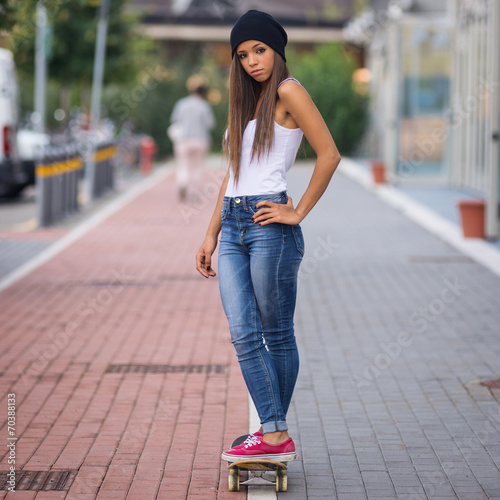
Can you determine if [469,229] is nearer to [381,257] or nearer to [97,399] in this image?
[381,257]

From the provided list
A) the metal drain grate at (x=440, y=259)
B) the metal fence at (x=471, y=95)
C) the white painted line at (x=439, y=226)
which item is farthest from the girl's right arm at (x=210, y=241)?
the metal fence at (x=471, y=95)

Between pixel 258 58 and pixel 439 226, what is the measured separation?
31.9ft

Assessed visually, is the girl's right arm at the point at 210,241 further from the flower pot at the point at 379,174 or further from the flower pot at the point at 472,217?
the flower pot at the point at 379,174

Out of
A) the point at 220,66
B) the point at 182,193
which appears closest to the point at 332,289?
the point at 182,193

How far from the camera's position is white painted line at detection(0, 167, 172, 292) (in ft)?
31.6

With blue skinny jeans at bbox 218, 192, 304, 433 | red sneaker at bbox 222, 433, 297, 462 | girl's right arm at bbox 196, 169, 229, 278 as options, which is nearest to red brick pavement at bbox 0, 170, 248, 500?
red sneaker at bbox 222, 433, 297, 462

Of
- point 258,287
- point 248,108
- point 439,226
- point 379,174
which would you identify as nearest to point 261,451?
point 258,287

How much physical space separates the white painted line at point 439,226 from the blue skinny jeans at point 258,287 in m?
5.89

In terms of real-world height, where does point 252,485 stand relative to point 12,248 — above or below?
below

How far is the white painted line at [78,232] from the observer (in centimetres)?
963

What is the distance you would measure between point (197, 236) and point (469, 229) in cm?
348

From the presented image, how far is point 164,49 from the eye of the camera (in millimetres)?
37438

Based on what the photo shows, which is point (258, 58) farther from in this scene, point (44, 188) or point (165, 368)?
point (44, 188)

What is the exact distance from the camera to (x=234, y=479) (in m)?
3.98
